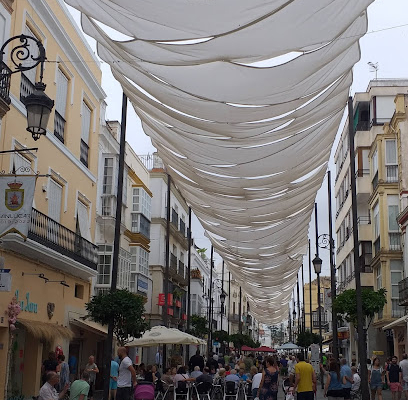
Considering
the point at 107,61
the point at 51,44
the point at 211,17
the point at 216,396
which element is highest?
the point at 51,44

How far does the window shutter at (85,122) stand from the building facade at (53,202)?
4cm

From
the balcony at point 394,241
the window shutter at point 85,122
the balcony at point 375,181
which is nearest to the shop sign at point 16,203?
the window shutter at point 85,122

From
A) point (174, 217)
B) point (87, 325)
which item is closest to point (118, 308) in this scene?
point (87, 325)

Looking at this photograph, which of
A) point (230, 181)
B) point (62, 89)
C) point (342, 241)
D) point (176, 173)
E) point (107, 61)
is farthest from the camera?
point (342, 241)

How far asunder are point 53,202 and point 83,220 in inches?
124

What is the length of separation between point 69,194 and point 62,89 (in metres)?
3.39

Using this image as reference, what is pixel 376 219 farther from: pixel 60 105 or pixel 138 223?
pixel 60 105

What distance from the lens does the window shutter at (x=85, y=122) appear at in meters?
23.2

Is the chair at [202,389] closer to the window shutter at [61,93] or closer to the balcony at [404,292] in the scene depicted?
the window shutter at [61,93]

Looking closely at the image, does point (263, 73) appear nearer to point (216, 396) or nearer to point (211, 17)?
point (211, 17)

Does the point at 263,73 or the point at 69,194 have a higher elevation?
the point at 69,194

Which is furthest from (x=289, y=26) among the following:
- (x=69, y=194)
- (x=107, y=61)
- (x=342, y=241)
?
(x=342, y=241)

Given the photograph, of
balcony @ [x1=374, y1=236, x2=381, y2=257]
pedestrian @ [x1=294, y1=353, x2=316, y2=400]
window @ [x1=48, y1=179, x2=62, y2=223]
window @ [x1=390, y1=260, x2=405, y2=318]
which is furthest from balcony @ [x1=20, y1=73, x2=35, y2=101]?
balcony @ [x1=374, y1=236, x2=381, y2=257]

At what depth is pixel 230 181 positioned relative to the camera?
499 inches
